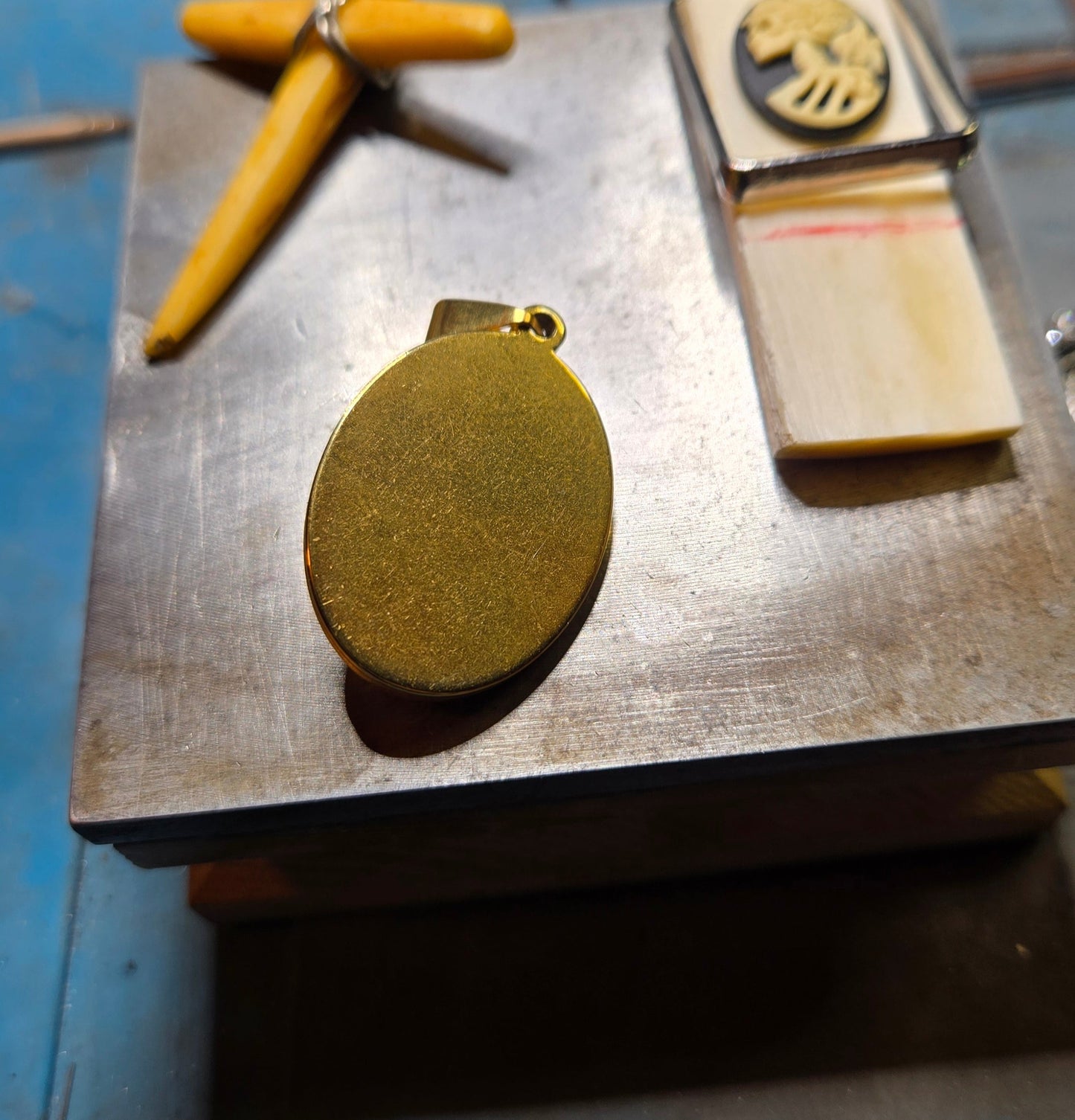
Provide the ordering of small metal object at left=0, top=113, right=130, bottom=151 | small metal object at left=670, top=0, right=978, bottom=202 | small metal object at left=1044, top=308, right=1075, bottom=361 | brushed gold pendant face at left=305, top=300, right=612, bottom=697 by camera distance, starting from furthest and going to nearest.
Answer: small metal object at left=0, top=113, right=130, bottom=151
small metal object at left=1044, top=308, right=1075, bottom=361
small metal object at left=670, top=0, right=978, bottom=202
brushed gold pendant face at left=305, top=300, right=612, bottom=697

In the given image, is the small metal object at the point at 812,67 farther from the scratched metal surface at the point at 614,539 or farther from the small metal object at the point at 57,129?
the small metal object at the point at 57,129

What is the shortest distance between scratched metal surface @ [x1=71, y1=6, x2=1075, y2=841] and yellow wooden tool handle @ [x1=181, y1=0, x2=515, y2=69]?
8 centimetres

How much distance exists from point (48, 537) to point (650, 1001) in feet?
2.58

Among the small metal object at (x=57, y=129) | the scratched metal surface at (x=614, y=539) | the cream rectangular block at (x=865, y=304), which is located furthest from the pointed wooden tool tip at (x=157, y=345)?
the small metal object at (x=57, y=129)

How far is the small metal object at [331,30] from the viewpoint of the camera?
2.59ft

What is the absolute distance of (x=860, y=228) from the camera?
72 centimetres

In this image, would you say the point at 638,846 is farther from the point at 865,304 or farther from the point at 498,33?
the point at 498,33

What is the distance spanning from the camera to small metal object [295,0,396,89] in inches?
31.1

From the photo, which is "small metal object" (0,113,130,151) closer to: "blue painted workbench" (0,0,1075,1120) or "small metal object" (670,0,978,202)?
"blue painted workbench" (0,0,1075,1120)

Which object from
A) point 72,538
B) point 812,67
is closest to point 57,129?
point 72,538

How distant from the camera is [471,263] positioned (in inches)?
30.5

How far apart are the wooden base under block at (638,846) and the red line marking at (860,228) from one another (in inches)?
17.4

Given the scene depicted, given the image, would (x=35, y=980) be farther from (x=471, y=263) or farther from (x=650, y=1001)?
(x=471, y=263)

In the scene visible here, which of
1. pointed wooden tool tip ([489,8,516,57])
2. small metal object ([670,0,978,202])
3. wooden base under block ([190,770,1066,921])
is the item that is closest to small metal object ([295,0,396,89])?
pointed wooden tool tip ([489,8,516,57])
